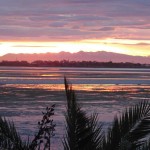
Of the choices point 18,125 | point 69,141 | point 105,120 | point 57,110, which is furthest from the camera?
point 57,110

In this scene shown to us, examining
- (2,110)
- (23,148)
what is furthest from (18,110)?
(23,148)

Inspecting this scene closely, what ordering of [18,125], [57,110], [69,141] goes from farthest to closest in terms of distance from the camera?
1. [57,110]
2. [18,125]
3. [69,141]

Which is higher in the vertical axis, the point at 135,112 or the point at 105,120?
the point at 135,112

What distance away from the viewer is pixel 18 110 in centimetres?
2108

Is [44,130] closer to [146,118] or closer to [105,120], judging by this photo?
[146,118]

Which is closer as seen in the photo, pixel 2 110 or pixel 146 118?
pixel 146 118

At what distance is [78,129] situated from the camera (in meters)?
4.48

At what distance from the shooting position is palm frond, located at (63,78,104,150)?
445cm

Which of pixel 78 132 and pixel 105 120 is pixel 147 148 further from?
pixel 105 120

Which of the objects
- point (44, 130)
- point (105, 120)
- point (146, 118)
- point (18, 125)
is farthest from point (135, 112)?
point (105, 120)

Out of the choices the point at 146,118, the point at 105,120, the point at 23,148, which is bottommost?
the point at 105,120

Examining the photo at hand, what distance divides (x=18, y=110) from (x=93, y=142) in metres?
16.8

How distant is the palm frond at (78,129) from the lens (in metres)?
4.45

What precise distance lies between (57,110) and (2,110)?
2342 mm
